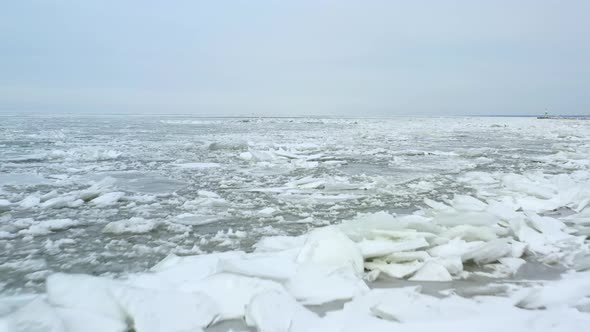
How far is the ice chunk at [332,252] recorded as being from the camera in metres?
2.37

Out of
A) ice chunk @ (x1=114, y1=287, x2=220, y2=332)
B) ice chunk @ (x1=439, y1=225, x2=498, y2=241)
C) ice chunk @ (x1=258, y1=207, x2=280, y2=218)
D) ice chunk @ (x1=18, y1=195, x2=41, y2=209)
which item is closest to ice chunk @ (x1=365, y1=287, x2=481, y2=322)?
ice chunk @ (x1=114, y1=287, x2=220, y2=332)

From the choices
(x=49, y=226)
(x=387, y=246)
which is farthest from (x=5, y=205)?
(x=387, y=246)

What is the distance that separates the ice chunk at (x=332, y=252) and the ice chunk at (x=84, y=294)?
106 centimetres

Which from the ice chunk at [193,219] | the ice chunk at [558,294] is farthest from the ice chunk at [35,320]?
the ice chunk at [558,294]

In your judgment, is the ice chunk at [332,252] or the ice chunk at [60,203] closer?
the ice chunk at [332,252]

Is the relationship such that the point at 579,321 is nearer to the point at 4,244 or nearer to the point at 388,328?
the point at 388,328

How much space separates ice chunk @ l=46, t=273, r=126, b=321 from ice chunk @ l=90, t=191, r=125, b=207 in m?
2.19

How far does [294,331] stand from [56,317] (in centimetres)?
100

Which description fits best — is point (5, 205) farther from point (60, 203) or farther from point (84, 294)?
point (84, 294)

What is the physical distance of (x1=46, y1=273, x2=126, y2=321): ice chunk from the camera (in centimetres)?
181

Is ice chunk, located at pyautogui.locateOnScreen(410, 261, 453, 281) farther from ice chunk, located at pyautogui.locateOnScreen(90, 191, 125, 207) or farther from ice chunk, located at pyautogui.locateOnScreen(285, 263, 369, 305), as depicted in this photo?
ice chunk, located at pyautogui.locateOnScreen(90, 191, 125, 207)

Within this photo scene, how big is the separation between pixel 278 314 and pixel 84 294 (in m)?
0.95

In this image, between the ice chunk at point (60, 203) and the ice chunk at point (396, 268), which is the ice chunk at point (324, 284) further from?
the ice chunk at point (60, 203)

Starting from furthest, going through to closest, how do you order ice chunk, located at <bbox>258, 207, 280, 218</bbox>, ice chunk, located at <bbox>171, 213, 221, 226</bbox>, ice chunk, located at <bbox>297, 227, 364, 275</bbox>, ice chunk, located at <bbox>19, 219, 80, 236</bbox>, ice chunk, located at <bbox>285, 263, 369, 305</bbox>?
ice chunk, located at <bbox>258, 207, 280, 218</bbox> → ice chunk, located at <bbox>171, 213, 221, 226</bbox> → ice chunk, located at <bbox>19, 219, 80, 236</bbox> → ice chunk, located at <bbox>297, 227, 364, 275</bbox> → ice chunk, located at <bbox>285, 263, 369, 305</bbox>
